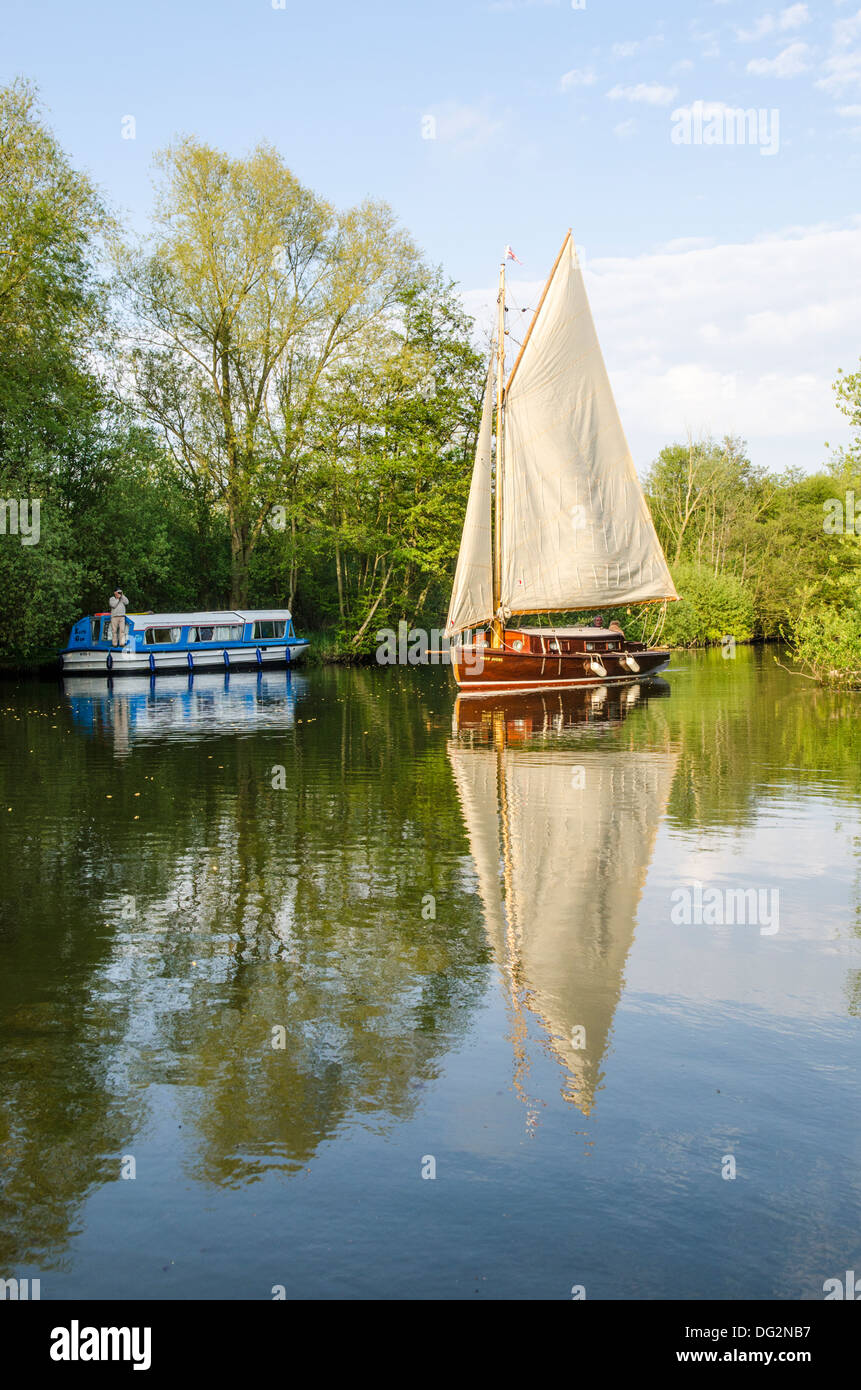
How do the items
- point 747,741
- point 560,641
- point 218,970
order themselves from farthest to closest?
1. point 560,641
2. point 747,741
3. point 218,970

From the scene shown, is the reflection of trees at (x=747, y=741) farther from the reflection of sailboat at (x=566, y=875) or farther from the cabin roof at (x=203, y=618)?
the cabin roof at (x=203, y=618)

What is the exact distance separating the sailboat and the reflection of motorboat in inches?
241

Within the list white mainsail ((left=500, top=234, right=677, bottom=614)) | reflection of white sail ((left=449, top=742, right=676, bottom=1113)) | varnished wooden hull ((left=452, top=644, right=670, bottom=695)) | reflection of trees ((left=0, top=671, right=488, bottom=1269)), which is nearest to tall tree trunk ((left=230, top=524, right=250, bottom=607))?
varnished wooden hull ((left=452, top=644, right=670, bottom=695))

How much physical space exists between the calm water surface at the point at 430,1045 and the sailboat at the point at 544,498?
18667 millimetres

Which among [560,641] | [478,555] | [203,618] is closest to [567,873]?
[478,555]

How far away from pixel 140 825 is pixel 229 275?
41.8 m

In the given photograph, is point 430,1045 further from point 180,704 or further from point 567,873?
point 180,704

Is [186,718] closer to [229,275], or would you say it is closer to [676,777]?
[676,777]

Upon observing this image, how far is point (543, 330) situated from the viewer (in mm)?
33500

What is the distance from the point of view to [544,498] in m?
34.0

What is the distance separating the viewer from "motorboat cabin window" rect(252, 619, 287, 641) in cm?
4988

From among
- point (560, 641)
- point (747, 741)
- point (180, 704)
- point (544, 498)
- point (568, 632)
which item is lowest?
point (747, 741)

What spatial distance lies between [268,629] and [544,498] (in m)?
19.6

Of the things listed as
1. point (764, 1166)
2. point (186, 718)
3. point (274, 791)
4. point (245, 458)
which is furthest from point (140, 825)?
point (245, 458)
